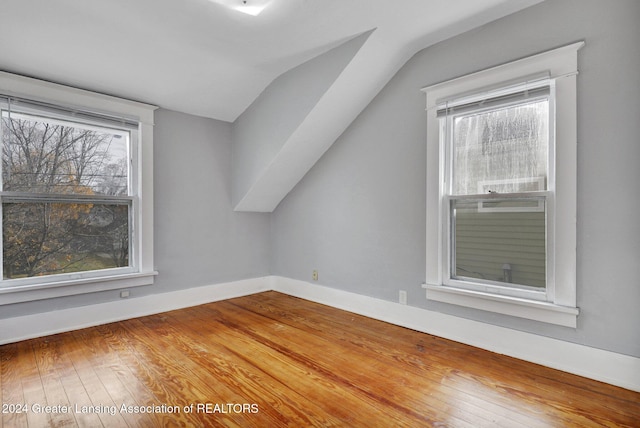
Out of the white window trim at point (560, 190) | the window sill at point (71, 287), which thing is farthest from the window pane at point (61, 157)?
the white window trim at point (560, 190)

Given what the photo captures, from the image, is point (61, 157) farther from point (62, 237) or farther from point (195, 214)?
point (195, 214)

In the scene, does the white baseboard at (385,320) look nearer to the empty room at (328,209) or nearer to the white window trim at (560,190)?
the empty room at (328,209)

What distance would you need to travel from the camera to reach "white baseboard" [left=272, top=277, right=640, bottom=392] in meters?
2.02

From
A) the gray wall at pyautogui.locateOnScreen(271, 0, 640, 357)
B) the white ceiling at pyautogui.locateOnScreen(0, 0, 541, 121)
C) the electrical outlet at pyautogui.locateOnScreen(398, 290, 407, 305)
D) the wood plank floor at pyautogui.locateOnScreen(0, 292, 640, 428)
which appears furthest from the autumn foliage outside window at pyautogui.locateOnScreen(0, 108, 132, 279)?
the electrical outlet at pyautogui.locateOnScreen(398, 290, 407, 305)

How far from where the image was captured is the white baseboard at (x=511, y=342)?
6.62ft

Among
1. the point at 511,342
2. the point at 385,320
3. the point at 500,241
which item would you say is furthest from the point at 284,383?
the point at 500,241

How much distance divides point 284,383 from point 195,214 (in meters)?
2.41

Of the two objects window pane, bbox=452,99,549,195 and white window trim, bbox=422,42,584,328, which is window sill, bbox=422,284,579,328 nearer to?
white window trim, bbox=422,42,584,328

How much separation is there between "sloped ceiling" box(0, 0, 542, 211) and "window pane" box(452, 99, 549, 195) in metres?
0.73

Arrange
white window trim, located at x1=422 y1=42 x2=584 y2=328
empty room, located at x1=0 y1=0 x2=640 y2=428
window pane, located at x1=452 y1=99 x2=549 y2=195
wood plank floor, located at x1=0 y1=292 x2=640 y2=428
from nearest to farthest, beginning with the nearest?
wood plank floor, located at x1=0 y1=292 x2=640 y2=428
empty room, located at x1=0 y1=0 x2=640 y2=428
white window trim, located at x1=422 y1=42 x2=584 y2=328
window pane, located at x1=452 y1=99 x2=549 y2=195

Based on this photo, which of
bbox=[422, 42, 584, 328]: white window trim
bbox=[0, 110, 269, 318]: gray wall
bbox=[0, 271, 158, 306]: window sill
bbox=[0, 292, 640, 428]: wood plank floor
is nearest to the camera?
bbox=[0, 292, 640, 428]: wood plank floor

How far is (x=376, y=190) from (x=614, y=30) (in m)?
1.98

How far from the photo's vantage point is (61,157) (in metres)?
3.00

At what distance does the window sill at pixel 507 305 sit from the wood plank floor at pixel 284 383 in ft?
1.06
